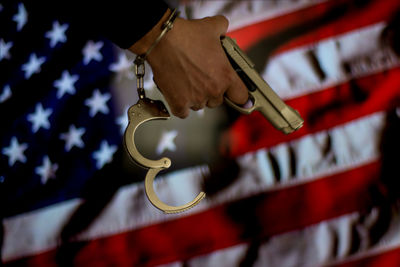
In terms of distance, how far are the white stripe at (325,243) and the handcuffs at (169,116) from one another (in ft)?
1.05

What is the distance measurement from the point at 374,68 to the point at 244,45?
0.35m

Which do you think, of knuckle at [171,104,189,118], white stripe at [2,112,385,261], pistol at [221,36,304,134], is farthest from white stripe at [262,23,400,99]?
knuckle at [171,104,189,118]

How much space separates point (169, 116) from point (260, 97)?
7.4 inches

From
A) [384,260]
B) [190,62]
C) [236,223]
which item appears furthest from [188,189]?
[384,260]

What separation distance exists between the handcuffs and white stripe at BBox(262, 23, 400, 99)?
241mm

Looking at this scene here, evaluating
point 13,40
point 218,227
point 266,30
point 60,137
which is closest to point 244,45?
point 266,30

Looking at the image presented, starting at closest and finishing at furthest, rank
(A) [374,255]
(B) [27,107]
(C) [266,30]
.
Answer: (A) [374,255], (C) [266,30], (B) [27,107]

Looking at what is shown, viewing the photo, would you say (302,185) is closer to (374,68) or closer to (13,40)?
(374,68)

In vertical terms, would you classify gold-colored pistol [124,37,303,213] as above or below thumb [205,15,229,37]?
below

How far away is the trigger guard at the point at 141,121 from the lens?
58 centimetres

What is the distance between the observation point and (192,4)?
93 cm

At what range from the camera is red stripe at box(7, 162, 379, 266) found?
0.80 metres

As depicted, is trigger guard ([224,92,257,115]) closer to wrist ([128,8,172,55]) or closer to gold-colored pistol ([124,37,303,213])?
gold-colored pistol ([124,37,303,213])

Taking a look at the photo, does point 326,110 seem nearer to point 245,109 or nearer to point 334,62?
point 334,62
